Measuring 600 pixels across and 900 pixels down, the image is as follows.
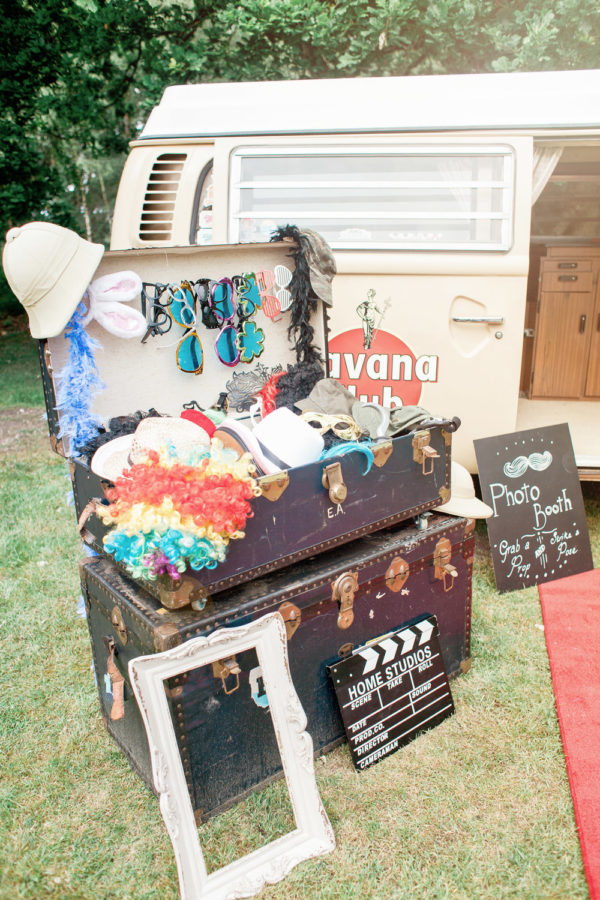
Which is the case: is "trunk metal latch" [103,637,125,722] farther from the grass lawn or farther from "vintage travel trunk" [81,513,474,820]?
the grass lawn

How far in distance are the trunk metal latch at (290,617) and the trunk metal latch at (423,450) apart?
76 centimetres

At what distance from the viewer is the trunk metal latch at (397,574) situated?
2373 mm

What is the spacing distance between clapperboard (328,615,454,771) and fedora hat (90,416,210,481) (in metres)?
0.93

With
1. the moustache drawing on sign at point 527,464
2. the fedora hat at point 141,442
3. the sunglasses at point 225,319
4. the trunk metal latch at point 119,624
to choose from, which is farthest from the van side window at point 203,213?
the trunk metal latch at point 119,624

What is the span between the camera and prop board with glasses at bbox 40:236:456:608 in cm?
205

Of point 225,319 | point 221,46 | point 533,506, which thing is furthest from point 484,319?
point 221,46

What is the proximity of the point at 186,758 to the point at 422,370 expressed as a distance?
8.14 ft

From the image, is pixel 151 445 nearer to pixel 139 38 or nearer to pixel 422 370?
pixel 422 370

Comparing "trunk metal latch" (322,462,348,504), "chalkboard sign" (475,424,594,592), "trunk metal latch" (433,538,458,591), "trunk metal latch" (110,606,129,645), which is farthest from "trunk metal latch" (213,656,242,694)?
"chalkboard sign" (475,424,594,592)

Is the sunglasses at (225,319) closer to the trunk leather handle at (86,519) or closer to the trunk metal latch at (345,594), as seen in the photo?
the trunk leather handle at (86,519)

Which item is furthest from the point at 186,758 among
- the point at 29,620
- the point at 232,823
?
the point at 29,620

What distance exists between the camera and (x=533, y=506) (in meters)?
3.44

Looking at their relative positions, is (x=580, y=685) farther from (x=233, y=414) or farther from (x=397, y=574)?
(x=233, y=414)

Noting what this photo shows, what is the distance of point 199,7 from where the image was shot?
7.83 meters
